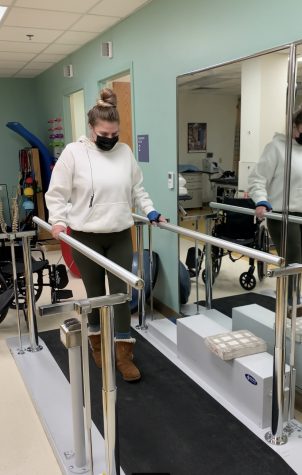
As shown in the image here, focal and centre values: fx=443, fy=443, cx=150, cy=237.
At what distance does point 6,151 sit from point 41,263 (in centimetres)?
440

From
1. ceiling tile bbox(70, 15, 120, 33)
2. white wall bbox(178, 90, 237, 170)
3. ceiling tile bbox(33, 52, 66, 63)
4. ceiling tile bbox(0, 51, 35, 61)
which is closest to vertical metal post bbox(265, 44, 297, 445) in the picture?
white wall bbox(178, 90, 237, 170)

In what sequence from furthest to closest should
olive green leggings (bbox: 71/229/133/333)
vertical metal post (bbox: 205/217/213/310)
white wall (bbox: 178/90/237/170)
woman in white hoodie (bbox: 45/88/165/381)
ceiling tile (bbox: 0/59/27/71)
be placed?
1. ceiling tile (bbox: 0/59/27/71)
2. vertical metal post (bbox: 205/217/213/310)
3. white wall (bbox: 178/90/237/170)
4. olive green leggings (bbox: 71/229/133/333)
5. woman in white hoodie (bbox: 45/88/165/381)

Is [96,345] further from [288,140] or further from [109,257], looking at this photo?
[288,140]

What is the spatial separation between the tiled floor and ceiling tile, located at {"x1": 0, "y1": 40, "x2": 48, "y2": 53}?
3.01 metres

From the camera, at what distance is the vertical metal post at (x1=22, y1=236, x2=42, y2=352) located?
291 centimetres

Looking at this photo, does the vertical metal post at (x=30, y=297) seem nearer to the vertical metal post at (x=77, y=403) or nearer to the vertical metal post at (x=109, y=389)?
the vertical metal post at (x=77, y=403)

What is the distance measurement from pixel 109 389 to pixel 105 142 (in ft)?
4.75

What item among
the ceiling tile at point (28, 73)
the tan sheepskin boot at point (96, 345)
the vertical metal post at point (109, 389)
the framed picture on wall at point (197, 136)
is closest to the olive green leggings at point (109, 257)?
the tan sheepskin boot at point (96, 345)

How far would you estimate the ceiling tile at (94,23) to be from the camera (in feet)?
12.7

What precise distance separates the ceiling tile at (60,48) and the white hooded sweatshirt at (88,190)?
294cm

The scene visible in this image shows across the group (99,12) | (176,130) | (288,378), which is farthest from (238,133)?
(99,12)

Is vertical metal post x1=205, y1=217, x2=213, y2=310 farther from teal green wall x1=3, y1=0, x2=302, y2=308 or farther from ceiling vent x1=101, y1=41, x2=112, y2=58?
ceiling vent x1=101, y1=41, x2=112, y2=58

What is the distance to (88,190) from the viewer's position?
97.2 inches

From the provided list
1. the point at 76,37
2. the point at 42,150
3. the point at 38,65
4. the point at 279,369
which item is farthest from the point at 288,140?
the point at 42,150
